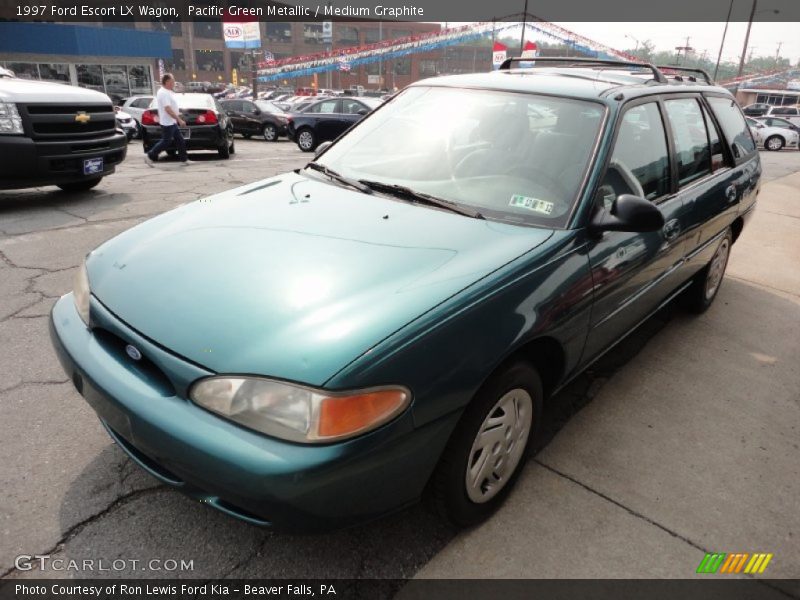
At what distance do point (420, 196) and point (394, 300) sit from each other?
90 cm

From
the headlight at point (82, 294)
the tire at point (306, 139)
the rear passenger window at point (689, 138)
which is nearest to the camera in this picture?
the headlight at point (82, 294)

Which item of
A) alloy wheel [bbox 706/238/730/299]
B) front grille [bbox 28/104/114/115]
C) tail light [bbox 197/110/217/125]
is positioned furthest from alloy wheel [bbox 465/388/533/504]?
tail light [bbox 197/110/217/125]

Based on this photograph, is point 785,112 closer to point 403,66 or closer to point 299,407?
point 299,407

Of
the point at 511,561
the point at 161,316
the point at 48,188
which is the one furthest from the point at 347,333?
the point at 48,188

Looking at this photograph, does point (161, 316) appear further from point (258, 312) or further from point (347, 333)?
point (347, 333)

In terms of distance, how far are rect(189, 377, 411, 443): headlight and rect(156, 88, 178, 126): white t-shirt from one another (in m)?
9.65

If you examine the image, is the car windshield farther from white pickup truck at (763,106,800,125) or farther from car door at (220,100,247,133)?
white pickup truck at (763,106,800,125)

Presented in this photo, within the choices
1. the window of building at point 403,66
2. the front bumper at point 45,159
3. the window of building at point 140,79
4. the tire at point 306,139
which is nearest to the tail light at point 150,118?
the tire at point 306,139

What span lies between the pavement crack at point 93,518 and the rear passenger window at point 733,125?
13.3 feet

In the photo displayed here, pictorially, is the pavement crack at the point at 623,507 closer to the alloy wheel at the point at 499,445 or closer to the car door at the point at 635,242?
the alloy wheel at the point at 499,445

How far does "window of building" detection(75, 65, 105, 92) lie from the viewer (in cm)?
3045

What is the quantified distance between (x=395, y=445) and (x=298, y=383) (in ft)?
1.10

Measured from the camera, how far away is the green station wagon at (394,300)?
1570 millimetres

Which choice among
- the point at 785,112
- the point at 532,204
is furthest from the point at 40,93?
the point at 785,112
